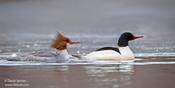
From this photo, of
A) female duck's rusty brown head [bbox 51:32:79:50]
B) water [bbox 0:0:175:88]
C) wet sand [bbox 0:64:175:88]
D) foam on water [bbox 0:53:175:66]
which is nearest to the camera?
wet sand [bbox 0:64:175:88]

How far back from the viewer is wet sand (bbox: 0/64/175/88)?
566cm

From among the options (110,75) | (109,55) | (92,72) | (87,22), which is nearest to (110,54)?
(109,55)

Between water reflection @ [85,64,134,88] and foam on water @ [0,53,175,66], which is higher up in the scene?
foam on water @ [0,53,175,66]

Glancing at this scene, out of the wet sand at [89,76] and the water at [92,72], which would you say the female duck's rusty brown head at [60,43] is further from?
the wet sand at [89,76]

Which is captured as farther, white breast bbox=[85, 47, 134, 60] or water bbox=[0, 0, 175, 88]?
water bbox=[0, 0, 175, 88]

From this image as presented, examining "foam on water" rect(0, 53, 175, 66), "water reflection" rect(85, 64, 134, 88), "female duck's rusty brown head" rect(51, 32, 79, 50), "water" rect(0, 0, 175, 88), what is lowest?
"water reflection" rect(85, 64, 134, 88)

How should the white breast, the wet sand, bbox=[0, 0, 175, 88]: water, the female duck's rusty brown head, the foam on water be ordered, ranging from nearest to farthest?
the wet sand, the foam on water, the white breast, the female duck's rusty brown head, bbox=[0, 0, 175, 88]: water

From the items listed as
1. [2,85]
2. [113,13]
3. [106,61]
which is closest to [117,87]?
[2,85]

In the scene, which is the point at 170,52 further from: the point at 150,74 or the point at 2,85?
the point at 2,85

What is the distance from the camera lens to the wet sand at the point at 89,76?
5656 millimetres

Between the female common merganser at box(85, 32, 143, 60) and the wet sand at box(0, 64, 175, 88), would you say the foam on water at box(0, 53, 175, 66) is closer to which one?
the female common merganser at box(85, 32, 143, 60)

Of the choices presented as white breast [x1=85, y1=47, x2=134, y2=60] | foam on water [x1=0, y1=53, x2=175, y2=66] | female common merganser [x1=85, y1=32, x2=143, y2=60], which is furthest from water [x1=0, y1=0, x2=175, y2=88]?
foam on water [x1=0, y1=53, x2=175, y2=66]

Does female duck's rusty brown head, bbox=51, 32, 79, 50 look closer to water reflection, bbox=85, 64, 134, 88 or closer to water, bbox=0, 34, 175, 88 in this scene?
water, bbox=0, 34, 175, 88

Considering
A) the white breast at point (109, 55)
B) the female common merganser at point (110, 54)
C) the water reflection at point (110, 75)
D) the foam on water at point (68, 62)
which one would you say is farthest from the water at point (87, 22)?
the water reflection at point (110, 75)
